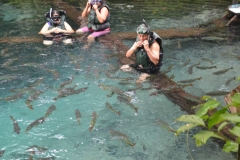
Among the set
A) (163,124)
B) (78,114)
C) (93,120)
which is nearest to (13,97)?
(78,114)

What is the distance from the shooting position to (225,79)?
6.76 metres

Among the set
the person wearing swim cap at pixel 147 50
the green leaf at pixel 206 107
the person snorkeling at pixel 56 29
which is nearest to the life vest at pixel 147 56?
the person wearing swim cap at pixel 147 50

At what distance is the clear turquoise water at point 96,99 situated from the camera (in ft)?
14.6

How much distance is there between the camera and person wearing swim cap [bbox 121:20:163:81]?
6.16 m

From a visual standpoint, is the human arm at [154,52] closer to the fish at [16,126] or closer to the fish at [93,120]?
the fish at [93,120]

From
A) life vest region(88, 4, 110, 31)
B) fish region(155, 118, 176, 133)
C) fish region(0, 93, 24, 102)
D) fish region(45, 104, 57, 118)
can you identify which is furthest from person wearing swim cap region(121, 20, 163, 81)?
life vest region(88, 4, 110, 31)

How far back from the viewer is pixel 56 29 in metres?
8.59

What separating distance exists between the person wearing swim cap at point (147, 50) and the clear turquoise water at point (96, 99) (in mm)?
297

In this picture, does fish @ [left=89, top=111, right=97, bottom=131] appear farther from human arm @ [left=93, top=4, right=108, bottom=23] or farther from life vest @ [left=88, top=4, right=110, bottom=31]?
life vest @ [left=88, top=4, right=110, bottom=31]

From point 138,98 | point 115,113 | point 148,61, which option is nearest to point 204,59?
point 148,61

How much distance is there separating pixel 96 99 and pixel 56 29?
137 inches

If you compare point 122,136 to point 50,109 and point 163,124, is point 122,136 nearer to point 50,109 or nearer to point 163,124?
point 163,124

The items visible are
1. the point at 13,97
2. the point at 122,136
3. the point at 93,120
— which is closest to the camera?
the point at 122,136

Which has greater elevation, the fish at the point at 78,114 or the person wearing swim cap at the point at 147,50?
the person wearing swim cap at the point at 147,50
